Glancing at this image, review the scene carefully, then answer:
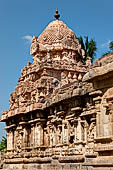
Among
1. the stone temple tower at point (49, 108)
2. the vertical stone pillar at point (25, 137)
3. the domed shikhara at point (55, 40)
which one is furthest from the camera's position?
the domed shikhara at point (55, 40)

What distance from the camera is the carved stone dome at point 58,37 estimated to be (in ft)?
87.6

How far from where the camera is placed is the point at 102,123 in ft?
34.2

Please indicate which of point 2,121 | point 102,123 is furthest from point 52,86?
point 102,123

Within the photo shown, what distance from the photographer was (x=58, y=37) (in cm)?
2688

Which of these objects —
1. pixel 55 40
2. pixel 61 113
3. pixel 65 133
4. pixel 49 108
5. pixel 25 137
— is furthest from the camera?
pixel 55 40

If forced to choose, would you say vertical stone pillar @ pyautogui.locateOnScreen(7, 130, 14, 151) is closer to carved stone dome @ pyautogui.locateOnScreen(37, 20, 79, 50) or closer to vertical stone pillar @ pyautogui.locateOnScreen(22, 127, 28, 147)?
vertical stone pillar @ pyautogui.locateOnScreen(22, 127, 28, 147)

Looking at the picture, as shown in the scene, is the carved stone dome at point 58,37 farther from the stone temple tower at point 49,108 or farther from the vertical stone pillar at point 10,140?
the vertical stone pillar at point 10,140

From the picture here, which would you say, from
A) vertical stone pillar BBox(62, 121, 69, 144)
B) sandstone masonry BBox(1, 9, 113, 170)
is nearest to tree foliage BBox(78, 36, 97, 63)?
sandstone masonry BBox(1, 9, 113, 170)

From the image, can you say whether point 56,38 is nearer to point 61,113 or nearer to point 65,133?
point 61,113

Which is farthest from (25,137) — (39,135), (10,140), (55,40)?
(55,40)

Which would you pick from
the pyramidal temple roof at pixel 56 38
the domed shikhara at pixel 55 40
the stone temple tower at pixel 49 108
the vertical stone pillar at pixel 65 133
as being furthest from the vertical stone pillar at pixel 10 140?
the vertical stone pillar at pixel 65 133

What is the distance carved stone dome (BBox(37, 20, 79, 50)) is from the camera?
26.7 m

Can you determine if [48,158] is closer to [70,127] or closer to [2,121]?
[70,127]

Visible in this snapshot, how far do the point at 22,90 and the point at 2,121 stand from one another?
2.68m
